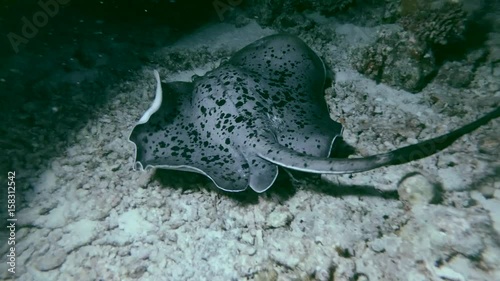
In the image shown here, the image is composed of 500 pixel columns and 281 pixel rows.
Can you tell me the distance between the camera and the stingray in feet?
10.4

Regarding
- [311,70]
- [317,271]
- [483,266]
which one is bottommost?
[317,271]

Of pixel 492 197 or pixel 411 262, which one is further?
pixel 492 197

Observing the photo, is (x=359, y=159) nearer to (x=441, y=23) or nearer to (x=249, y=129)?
(x=249, y=129)

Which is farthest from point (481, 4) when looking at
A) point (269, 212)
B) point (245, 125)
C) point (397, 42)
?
point (269, 212)

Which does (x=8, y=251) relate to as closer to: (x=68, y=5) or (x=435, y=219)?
(x=435, y=219)

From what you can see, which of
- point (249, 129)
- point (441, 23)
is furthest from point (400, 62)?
point (249, 129)

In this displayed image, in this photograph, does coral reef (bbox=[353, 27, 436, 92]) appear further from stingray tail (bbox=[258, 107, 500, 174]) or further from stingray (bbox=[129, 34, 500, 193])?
stingray tail (bbox=[258, 107, 500, 174])

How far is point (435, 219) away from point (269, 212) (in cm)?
162

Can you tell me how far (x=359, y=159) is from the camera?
9.40 feet

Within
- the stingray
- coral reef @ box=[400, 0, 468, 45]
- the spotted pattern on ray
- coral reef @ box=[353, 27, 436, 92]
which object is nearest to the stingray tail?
the stingray

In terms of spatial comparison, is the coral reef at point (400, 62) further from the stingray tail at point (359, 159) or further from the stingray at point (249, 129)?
the stingray tail at point (359, 159)

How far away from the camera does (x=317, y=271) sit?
9.20 ft

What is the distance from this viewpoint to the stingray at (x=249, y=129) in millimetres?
3157

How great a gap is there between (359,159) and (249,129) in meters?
1.33
